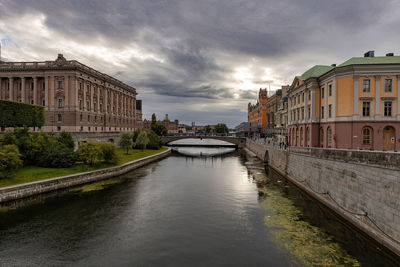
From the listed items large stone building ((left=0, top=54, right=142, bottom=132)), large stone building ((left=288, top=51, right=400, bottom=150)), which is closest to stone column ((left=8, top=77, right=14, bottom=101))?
large stone building ((left=0, top=54, right=142, bottom=132))

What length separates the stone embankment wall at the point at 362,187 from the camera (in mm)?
13469

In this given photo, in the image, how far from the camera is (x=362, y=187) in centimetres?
1627

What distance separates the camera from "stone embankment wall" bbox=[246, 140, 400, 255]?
13469mm

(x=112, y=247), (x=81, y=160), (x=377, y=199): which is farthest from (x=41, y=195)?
(x=377, y=199)

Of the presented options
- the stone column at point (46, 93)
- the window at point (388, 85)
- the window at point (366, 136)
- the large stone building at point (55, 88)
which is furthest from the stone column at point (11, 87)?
the window at point (388, 85)

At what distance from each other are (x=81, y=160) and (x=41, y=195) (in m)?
9.99

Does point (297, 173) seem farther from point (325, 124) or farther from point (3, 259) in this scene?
point (3, 259)

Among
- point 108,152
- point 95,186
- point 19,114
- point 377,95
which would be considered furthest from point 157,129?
point 377,95

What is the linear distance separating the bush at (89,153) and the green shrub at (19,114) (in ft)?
52.7

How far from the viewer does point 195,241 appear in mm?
15211

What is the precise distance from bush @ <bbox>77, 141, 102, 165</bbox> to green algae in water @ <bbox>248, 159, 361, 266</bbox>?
25.8m

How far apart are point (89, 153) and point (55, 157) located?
4430mm

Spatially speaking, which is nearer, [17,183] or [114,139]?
[17,183]

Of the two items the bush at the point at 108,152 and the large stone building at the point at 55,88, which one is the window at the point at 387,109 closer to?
the bush at the point at 108,152
